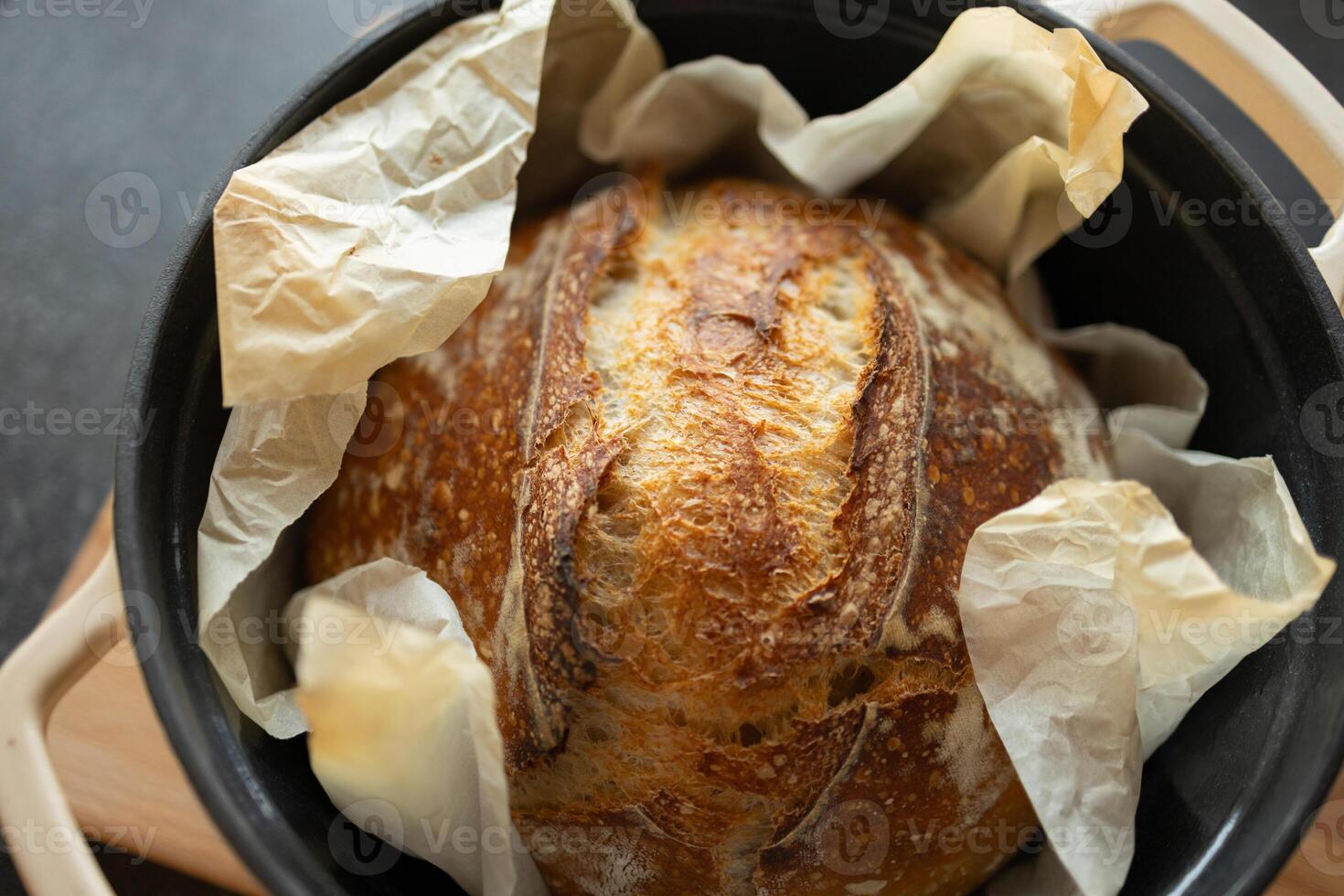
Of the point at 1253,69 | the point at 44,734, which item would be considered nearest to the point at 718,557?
the point at 44,734

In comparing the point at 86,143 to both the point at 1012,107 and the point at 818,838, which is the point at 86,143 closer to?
the point at 1012,107

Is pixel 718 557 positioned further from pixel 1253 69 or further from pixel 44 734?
pixel 1253 69

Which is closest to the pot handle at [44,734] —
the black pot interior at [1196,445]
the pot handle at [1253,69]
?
the black pot interior at [1196,445]

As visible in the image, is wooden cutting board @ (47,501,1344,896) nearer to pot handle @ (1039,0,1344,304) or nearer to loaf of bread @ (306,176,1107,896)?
loaf of bread @ (306,176,1107,896)

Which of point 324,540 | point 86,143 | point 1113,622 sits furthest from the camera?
point 86,143

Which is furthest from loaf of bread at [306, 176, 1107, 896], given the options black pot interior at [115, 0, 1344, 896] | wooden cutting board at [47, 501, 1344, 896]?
wooden cutting board at [47, 501, 1344, 896]

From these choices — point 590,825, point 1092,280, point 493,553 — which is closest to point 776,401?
point 493,553
